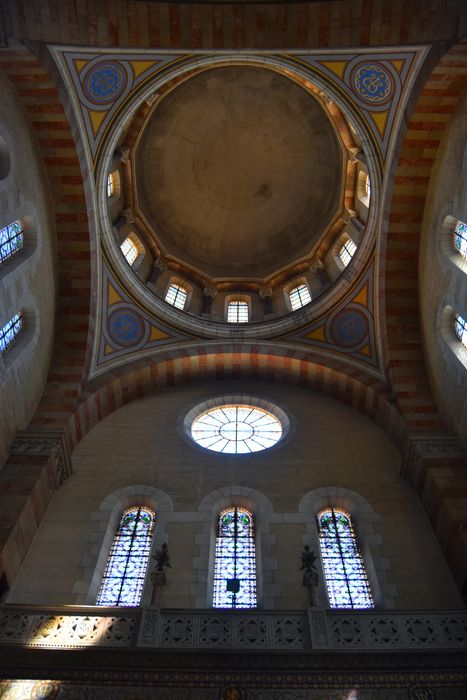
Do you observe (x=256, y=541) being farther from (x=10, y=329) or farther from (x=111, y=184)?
(x=111, y=184)

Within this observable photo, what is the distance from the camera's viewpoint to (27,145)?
13.0m

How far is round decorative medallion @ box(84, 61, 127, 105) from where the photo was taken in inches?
508

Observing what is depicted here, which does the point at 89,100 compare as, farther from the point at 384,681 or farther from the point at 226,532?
the point at 384,681

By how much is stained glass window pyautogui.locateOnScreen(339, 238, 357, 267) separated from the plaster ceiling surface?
1463 millimetres

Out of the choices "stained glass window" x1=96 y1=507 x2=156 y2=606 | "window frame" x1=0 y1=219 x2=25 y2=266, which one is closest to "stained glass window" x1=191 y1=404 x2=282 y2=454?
"stained glass window" x1=96 y1=507 x2=156 y2=606

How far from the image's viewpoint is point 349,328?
16203 millimetres

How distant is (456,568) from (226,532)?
4350 mm

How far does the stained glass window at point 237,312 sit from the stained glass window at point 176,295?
1.56 meters

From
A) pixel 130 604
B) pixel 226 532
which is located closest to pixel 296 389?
pixel 226 532

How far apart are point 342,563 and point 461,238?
7254mm

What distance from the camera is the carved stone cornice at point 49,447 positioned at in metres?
12.2

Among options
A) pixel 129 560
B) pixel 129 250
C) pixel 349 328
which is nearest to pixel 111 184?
pixel 129 250

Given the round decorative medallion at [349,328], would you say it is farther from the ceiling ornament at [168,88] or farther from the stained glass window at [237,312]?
the stained glass window at [237,312]

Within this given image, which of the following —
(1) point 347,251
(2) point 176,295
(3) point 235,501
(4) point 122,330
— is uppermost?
(1) point 347,251
